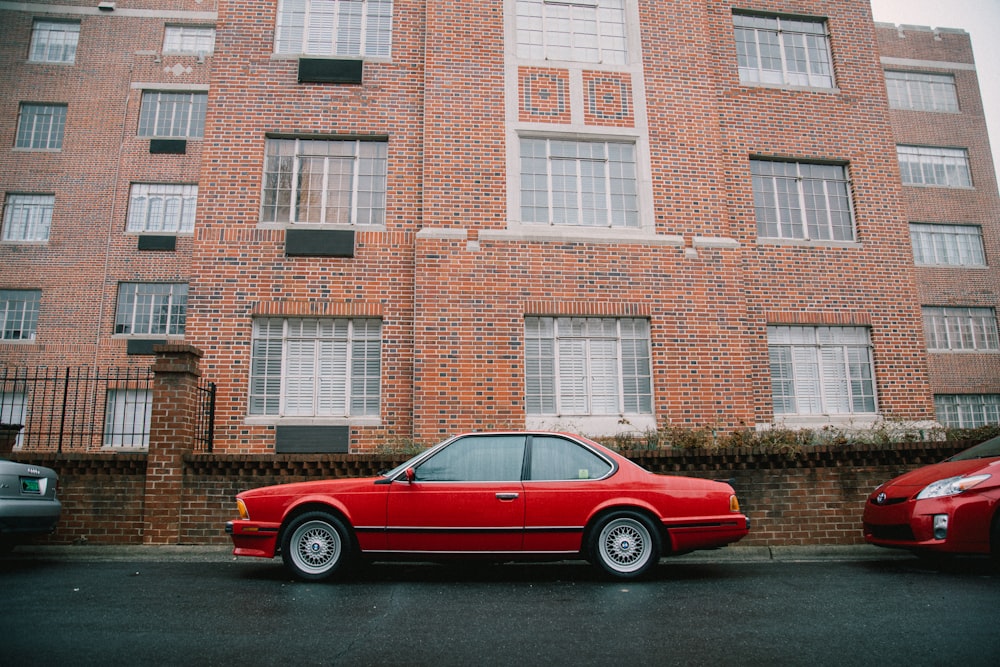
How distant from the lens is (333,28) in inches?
526

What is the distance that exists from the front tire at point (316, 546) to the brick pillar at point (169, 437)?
3.20m

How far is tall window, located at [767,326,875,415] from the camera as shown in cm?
1287

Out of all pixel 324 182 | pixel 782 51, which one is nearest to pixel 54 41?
pixel 324 182

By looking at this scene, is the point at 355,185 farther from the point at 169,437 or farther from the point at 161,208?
the point at 161,208

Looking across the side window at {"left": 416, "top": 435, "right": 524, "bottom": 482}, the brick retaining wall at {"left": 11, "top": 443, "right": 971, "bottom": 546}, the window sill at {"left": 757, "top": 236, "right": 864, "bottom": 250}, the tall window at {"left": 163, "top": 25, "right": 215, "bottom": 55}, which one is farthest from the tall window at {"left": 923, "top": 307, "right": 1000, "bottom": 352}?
the tall window at {"left": 163, "top": 25, "right": 215, "bottom": 55}

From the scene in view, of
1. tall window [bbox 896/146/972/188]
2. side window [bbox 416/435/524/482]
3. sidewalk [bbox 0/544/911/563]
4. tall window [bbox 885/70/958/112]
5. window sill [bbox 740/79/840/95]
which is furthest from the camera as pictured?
tall window [bbox 885/70/958/112]

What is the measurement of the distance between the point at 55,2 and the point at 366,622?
2887 centimetres

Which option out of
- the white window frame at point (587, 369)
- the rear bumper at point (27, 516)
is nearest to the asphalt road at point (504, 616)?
the rear bumper at point (27, 516)

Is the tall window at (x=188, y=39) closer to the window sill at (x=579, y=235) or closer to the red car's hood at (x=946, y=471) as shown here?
the window sill at (x=579, y=235)

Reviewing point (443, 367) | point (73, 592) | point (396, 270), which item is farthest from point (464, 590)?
point (396, 270)

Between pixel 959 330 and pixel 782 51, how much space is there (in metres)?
16.7

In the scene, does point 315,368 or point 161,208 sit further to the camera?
point 161,208

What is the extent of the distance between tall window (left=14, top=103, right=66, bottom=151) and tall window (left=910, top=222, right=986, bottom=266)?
31.6 metres

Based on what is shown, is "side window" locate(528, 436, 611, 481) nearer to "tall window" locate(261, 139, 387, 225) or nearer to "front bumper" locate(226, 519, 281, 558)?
"front bumper" locate(226, 519, 281, 558)
